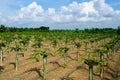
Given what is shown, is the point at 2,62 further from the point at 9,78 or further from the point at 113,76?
the point at 113,76

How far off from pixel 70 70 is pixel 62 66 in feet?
5.27

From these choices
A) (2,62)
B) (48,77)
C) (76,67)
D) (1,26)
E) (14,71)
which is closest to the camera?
(48,77)

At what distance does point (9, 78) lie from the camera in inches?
622

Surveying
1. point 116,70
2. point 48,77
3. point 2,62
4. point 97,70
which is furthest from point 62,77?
point 2,62

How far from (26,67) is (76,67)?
3.56 m

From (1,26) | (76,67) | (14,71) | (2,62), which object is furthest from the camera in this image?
(1,26)

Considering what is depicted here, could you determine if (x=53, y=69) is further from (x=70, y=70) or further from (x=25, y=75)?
(x=25, y=75)

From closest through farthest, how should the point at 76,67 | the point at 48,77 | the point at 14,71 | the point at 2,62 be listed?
the point at 48,77 < the point at 14,71 < the point at 76,67 < the point at 2,62

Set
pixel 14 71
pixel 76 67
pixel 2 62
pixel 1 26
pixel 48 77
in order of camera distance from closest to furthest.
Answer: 1. pixel 48 77
2. pixel 14 71
3. pixel 76 67
4. pixel 2 62
5. pixel 1 26

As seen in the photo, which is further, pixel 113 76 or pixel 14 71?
pixel 14 71

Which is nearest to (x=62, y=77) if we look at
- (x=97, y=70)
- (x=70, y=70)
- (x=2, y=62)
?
(x=70, y=70)

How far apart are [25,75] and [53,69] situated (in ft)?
8.00

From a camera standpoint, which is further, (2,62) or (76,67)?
(2,62)

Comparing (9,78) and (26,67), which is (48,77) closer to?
(9,78)
